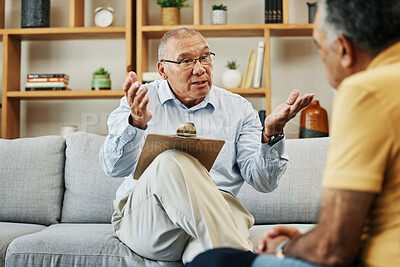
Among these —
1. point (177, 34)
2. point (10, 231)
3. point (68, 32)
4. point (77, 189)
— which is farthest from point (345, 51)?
point (68, 32)

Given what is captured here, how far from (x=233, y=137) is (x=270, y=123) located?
335 mm

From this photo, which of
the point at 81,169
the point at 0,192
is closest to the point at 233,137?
the point at 81,169

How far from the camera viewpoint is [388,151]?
73cm

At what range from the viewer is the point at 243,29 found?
10.4ft

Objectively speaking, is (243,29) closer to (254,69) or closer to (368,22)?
(254,69)

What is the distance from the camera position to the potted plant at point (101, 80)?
3.26 metres

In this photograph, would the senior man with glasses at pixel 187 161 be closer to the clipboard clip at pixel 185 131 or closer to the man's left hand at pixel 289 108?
the man's left hand at pixel 289 108

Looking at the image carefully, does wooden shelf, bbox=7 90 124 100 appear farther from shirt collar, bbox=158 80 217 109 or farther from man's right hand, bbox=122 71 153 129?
man's right hand, bbox=122 71 153 129

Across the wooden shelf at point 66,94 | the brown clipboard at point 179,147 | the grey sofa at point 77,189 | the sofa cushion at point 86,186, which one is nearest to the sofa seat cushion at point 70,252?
the grey sofa at point 77,189

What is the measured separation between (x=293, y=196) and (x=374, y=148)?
4.96 ft

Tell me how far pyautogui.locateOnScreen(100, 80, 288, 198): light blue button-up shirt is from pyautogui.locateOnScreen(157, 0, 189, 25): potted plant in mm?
1229

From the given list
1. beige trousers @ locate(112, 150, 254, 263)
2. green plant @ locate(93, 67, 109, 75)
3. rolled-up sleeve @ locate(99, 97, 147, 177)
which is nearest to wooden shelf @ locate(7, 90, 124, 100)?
green plant @ locate(93, 67, 109, 75)

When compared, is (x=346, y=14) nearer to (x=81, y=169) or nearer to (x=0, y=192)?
(x=81, y=169)

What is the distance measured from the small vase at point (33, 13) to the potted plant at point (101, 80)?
1.65 ft
